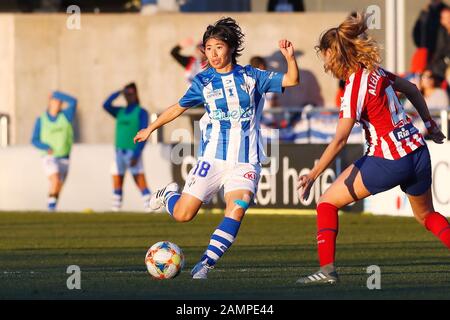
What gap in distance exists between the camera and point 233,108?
1222 centimetres

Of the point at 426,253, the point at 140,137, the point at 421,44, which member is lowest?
the point at 426,253

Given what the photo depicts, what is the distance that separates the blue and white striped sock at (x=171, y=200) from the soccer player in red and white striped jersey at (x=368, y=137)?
Answer: 4.72 feet

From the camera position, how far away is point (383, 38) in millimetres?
30328

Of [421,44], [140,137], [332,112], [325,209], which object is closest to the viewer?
[325,209]

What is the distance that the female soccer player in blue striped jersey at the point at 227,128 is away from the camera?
12.1 meters

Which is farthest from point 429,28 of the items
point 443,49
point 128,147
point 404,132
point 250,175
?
point 404,132

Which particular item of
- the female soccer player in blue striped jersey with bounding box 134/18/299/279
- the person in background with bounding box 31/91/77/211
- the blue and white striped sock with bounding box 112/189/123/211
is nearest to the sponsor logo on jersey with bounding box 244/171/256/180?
the female soccer player in blue striped jersey with bounding box 134/18/299/279

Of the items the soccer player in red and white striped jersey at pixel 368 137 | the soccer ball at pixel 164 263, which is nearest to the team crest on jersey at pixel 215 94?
the soccer player in red and white striped jersey at pixel 368 137

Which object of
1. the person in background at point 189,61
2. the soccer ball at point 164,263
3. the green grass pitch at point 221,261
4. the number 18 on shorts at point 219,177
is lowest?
the green grass pitch at point 221,261

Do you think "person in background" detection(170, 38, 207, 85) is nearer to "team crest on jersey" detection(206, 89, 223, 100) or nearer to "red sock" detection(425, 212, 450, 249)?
"team crest on jersey" detection(206, 89, 223, 100)

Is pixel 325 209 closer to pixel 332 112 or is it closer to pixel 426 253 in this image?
pixel 426 253

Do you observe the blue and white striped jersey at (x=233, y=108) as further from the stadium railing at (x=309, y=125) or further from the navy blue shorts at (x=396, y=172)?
the stadium railing at (x=309, y=125)

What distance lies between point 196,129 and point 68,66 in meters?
4.89
